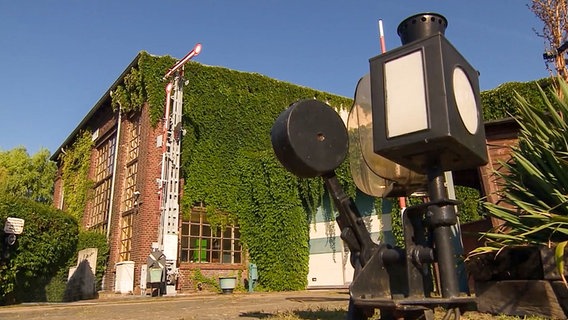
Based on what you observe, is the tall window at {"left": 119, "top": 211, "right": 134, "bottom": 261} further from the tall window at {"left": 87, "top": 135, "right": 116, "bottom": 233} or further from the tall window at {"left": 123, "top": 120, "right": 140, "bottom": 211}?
the tall window at {"left": 87, "top": 135, "right": 116, "bottom": 233}

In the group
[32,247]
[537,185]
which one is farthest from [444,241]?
[32,247]

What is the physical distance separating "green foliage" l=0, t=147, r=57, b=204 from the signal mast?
23725 mm

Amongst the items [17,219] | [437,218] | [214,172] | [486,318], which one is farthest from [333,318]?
[214,172]

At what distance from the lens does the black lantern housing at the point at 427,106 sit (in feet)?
4.70

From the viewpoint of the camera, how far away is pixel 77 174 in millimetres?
21469

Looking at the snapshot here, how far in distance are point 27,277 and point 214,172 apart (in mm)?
6394

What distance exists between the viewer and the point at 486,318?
9.36 feet

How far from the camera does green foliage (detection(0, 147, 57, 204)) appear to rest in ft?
111

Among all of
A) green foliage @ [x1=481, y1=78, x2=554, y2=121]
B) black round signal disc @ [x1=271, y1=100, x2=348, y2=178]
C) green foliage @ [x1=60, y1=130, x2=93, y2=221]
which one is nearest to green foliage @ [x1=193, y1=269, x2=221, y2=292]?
green foliage @ [x1=60, y1=130, x2=93, y2=221]

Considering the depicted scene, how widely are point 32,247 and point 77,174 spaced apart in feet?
41.5

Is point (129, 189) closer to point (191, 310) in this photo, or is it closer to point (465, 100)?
point (191, 310)

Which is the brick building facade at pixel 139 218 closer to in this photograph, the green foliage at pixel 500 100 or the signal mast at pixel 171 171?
the signal mast at pixel 171 171

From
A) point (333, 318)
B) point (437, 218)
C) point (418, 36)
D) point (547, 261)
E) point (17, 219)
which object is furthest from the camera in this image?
point (17, 219)

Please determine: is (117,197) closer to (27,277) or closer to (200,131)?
(200,131)
